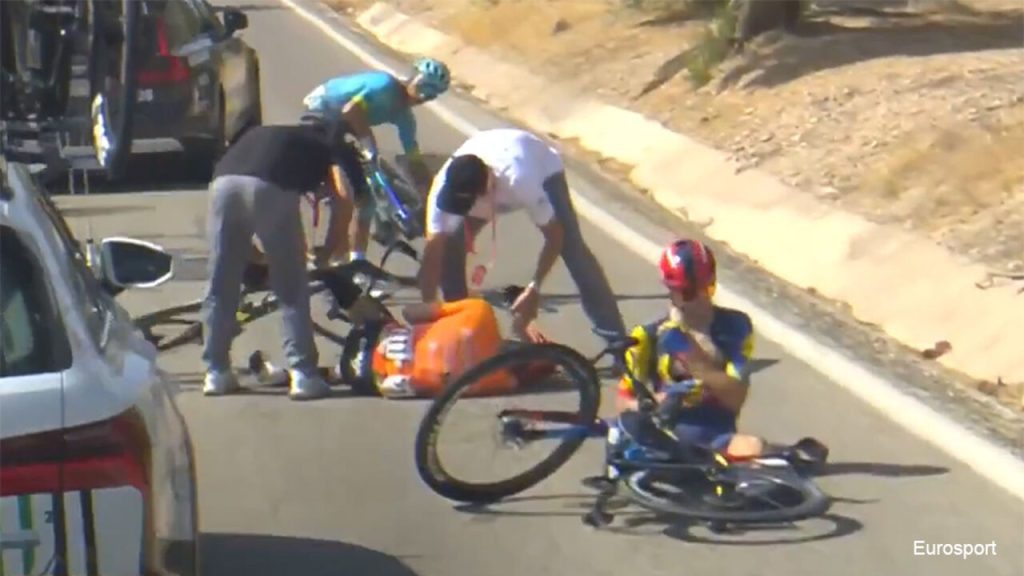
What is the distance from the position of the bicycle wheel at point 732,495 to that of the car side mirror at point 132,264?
2.47 meters

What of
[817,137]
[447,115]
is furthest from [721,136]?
[447,115]

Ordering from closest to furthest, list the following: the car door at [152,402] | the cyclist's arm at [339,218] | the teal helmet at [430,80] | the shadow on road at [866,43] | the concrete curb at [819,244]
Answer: the car door at [152,402] → the concrete curb at [819,244] → the cyclist's arm at [339,218] → the teal helmet at [430,80] → the shadow on road at [866,43]

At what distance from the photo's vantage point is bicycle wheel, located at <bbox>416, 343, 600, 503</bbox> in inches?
312

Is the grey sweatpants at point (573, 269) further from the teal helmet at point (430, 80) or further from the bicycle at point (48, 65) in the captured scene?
the bicycle at point (48, 65)

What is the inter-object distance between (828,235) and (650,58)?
32.9 ft

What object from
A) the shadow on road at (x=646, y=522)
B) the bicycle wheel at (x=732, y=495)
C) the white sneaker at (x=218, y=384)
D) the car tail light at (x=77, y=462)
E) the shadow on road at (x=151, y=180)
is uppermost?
the car tail light at (x=77, y=462)

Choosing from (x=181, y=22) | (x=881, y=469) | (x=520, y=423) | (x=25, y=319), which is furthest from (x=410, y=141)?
(x=25, y=319)

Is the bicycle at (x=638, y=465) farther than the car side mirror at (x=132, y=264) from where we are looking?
Yes

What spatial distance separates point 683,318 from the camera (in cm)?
788

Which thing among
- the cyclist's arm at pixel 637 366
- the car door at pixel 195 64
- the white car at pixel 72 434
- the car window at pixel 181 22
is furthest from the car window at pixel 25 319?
the car window at pixel 181 22

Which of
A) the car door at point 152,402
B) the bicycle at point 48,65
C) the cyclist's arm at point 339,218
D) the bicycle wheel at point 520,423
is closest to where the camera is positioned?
the car door at point 152,402

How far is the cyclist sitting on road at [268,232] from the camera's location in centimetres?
962

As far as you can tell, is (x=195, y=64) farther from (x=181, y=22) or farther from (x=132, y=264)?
(x=132, y=264)

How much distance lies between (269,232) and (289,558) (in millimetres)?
2651
